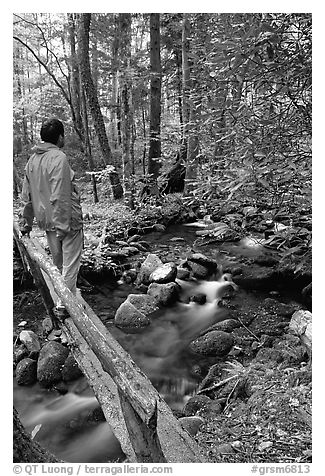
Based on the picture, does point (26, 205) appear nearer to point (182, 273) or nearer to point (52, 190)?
point (52, 190)

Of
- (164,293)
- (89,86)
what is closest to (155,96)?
(89,86)

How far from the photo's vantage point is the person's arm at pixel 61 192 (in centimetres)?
343

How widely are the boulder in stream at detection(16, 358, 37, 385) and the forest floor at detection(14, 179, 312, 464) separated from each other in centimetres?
73

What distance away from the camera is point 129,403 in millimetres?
1894

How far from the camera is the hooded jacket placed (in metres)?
3.44

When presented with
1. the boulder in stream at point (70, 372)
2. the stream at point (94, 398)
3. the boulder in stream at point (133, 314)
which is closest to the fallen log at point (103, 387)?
the stream at point (94, 398)

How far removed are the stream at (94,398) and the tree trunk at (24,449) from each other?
1.02 meters

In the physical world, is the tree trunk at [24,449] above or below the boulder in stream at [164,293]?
above

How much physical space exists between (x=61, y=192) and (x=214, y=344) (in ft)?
8.96

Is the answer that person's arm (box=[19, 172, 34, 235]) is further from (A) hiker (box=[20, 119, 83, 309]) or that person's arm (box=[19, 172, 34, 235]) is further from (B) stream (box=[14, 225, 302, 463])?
(B) stream (box=[14, 225, 302, 463])

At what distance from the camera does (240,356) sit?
4.54m

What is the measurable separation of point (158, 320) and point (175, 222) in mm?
5340

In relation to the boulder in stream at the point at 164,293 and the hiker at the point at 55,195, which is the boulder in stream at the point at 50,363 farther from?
the boulder in stream at the point at 164,293
